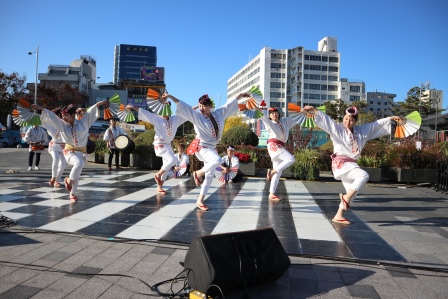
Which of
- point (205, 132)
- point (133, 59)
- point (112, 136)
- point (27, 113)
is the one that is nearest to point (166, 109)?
point (205, 132)

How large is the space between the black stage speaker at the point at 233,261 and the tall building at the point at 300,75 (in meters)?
92.1

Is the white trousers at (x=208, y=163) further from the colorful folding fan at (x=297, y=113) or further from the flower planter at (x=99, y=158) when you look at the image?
the flower planter at (x=99, y=158)

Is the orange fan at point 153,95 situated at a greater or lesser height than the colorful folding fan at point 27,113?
greater

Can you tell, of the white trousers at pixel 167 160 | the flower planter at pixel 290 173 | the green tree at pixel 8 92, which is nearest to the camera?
the white trousers at pixel 167 160

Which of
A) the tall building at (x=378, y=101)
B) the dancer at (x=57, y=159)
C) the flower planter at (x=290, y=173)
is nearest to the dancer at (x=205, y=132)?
the dancer at (x=57, y=159)

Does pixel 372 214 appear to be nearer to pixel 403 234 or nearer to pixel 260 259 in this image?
pixel 403 234

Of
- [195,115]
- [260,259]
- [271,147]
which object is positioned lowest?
[260,259]

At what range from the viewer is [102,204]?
598cm

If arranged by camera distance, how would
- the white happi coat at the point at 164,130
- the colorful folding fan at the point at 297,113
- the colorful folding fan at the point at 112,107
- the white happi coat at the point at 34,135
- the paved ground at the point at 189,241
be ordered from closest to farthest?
the paved ground at the point at 189,241 → the colorful folding fan at the point at 297,113 → the colorful folding fan at the point at 112,107 → the white happi coat at the point at 164,130 → the white happi coat at the point at 34,135

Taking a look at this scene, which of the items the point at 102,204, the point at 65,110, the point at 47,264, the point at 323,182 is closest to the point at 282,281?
the point at 47,264

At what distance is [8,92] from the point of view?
37031mm

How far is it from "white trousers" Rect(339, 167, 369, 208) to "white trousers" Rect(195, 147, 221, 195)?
6.54 feet

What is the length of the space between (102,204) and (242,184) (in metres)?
4.26

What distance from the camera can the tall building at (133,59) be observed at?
174000 millimetres
